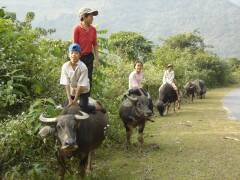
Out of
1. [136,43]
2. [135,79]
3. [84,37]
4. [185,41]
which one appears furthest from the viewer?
[185,41]

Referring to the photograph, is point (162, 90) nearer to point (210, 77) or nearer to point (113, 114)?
point (113, 114)

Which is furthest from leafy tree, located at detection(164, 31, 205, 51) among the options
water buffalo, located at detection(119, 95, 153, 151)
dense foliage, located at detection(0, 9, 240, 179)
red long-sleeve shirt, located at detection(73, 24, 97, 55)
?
red long-sleeve shirt, located at detection(73, 24, 97, 55)

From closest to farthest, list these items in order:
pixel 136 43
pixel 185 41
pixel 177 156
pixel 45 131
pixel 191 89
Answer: pixel 45 131 → pixel 177 156 → pixel 191 89 → pixel 136 43 → pixel 185 41

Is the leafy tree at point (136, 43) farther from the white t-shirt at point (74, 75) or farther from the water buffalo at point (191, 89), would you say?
the white t-shirt at point (74, 75)

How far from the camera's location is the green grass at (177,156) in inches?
321

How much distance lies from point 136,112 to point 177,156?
1.30 metres

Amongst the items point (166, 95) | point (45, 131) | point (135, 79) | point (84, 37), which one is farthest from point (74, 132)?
point (166, 95)

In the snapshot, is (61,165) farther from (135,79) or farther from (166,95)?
(166,95)

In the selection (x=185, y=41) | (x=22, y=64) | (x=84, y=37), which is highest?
(x=84, y=37)

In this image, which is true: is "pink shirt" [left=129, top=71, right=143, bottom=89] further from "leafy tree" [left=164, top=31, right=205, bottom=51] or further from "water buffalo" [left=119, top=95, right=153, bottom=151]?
"leafy tree" [left=164, top=31, right=205, bottom=51]

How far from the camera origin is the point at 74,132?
6.48m

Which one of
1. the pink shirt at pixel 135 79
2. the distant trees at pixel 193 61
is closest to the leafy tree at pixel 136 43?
the distant trees at pixel 193 61

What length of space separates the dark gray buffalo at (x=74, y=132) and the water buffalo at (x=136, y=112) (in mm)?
2227

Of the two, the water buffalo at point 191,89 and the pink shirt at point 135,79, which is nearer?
the pink shirt at point 135,79
